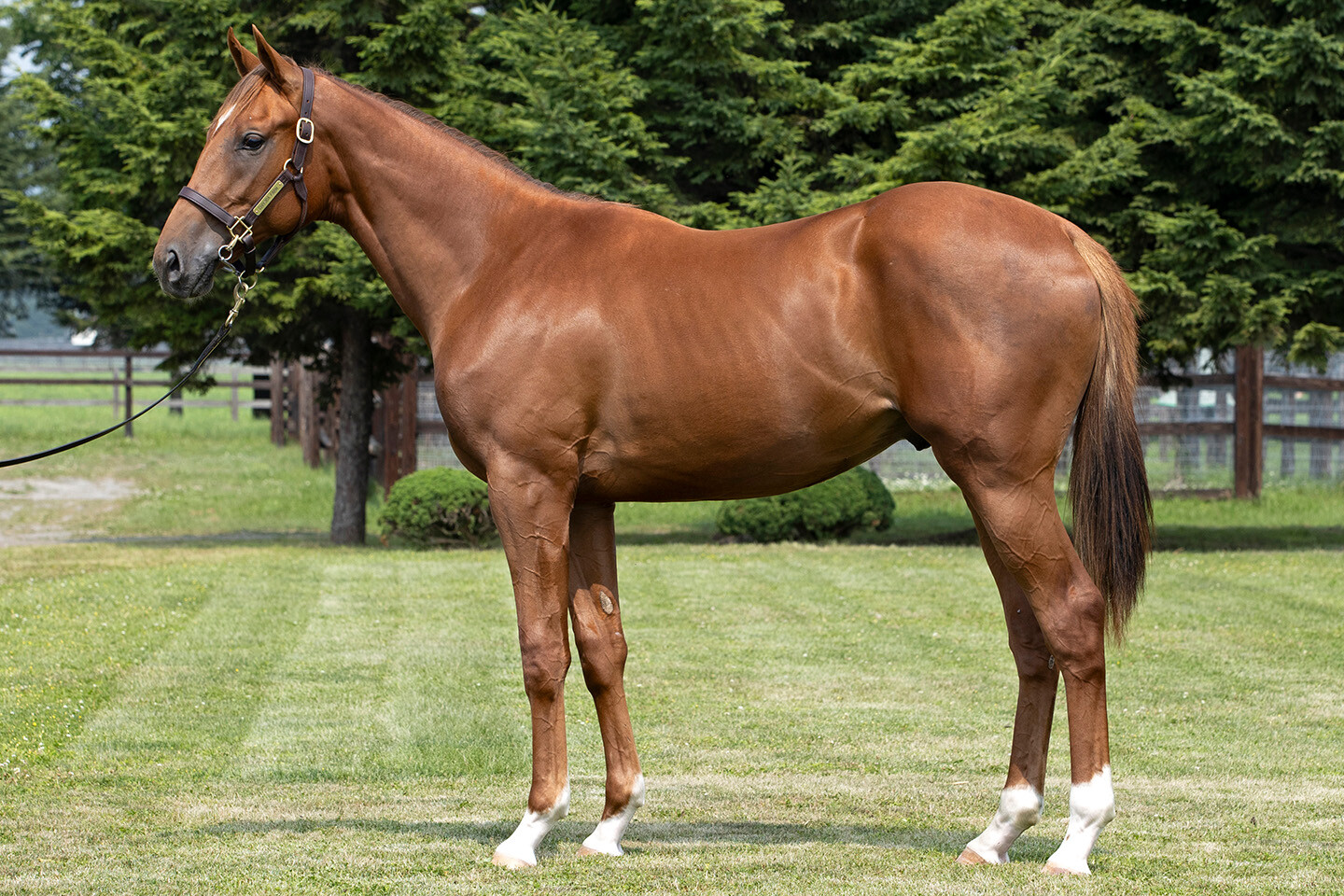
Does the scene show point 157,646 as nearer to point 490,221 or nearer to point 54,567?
point 54,567

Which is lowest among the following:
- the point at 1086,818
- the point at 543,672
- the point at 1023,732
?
the point at 1086,818

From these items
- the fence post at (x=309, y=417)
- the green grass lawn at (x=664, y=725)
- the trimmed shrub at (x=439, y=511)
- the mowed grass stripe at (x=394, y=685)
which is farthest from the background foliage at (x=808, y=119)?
the fence post at (x=309, y=417)

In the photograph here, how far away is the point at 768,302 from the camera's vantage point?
14.3ft

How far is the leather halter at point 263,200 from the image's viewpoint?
452cm

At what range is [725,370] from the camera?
4.36 meters

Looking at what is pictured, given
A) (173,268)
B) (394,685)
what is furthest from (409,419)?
(173,268)

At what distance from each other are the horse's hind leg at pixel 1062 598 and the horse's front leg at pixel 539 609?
4.28 feet

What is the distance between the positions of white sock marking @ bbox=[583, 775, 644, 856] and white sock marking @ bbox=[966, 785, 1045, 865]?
1.14 m

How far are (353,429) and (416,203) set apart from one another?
1034 cm

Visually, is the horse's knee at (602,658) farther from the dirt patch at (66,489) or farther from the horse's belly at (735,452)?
the dirt patch at (66,489)

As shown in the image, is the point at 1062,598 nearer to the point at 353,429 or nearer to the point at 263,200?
the point at 263,200

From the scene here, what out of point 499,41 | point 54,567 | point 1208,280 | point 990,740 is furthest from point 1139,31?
point 54,567

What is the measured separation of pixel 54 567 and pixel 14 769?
7.58m

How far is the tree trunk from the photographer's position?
1459cm
